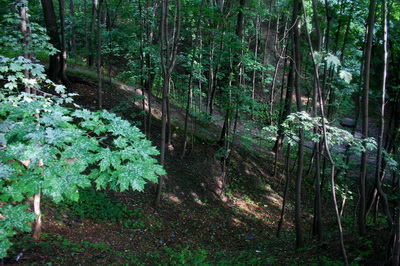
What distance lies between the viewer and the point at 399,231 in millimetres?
3709

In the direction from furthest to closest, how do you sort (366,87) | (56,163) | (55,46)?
(55,46)
(366,87)
(56,163)

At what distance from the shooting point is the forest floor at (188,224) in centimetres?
535

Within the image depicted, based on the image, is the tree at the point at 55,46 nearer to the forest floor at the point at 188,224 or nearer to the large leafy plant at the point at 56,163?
the forest floor at the point at 188,224

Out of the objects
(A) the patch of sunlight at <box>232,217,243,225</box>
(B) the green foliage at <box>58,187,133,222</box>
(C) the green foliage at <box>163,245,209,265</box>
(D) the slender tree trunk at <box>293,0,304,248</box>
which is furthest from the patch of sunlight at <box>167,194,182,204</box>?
(D) the slender tree trunk at <box>293,0,304,248</box>


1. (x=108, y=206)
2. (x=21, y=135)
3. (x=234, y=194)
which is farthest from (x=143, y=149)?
(x=234, y=194)

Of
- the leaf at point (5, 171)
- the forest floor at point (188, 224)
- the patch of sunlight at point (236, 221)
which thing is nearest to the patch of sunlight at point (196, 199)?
the forest floor at point (188, 224)

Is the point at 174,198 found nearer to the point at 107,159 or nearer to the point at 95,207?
the point at 95,207

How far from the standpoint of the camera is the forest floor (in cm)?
535

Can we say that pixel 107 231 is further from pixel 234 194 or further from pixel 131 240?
pixel 234 194

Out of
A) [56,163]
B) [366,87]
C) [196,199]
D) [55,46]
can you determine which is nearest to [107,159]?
[56,163]

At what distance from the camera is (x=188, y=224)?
8828 millimetres

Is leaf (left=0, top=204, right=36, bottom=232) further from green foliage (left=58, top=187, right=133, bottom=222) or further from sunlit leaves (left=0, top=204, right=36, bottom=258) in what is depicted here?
green foliage (left=58, top=187, right=133, bottom=222)

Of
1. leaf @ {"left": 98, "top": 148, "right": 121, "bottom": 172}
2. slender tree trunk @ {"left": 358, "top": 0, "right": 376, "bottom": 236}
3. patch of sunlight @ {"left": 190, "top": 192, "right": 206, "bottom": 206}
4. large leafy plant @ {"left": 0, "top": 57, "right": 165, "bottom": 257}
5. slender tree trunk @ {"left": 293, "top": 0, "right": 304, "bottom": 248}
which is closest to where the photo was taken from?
large leafy plant @ {"left": 0, "top": 57, "right": 165, "bottom": 257}

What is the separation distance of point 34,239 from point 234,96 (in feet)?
27.2
